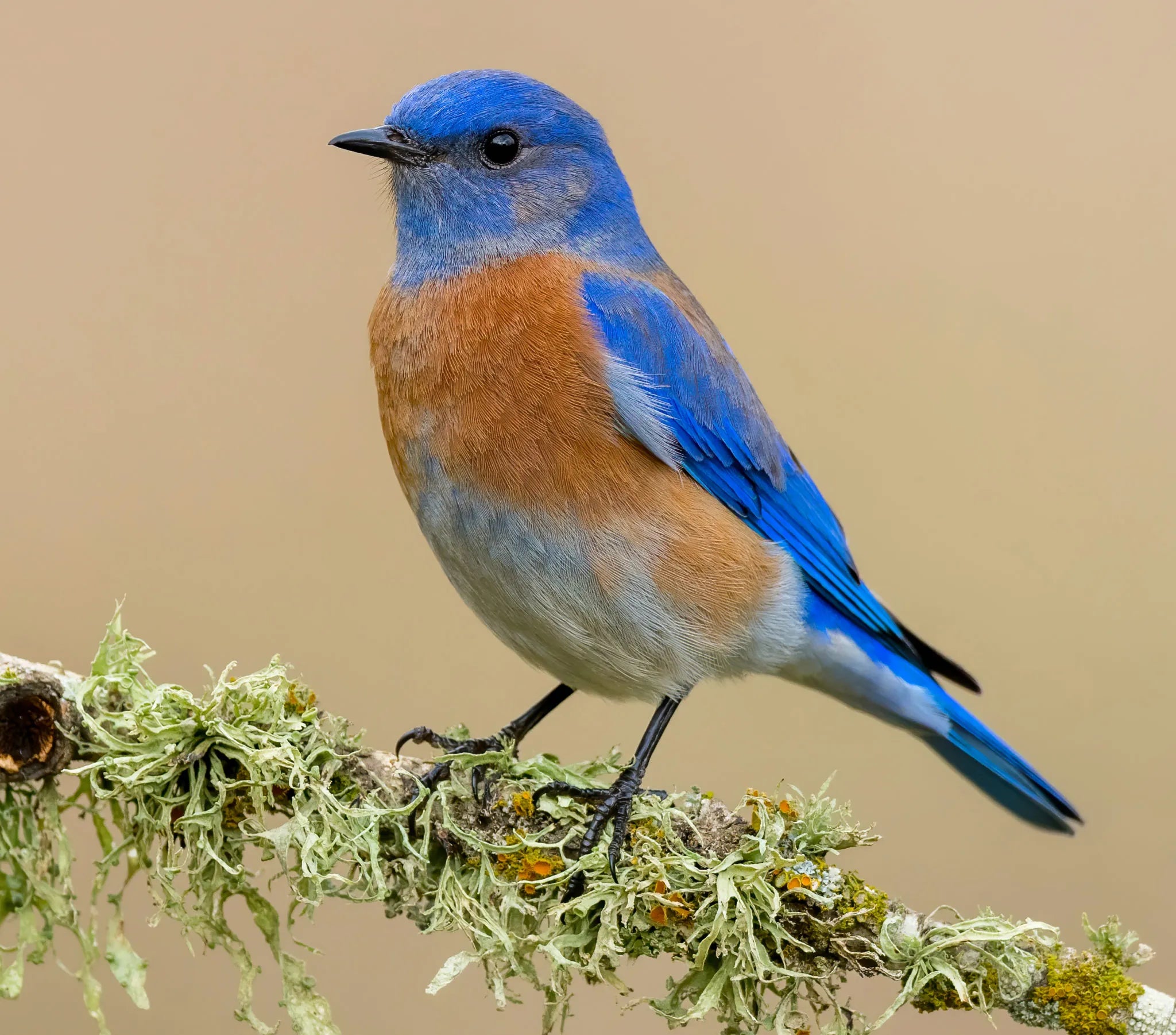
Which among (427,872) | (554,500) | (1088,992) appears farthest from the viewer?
(554,500)

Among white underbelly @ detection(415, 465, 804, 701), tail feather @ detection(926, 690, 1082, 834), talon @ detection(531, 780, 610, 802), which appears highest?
white underbelly @ detection(415, 465, 804, 701)

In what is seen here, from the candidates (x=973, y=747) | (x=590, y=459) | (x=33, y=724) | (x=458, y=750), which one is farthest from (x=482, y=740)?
(x=973, y=747)

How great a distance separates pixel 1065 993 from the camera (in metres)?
2.25

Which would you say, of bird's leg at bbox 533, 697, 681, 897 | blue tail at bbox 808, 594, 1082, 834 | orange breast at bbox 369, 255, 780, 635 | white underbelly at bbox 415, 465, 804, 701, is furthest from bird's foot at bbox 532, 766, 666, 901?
blue tail at bbox 808, 594, 1082, 834

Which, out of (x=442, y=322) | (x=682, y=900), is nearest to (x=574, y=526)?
(x=442, y=322)

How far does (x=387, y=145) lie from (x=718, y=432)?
1145 mm

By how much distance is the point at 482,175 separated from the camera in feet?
11.0

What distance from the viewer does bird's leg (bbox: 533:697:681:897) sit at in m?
2.54

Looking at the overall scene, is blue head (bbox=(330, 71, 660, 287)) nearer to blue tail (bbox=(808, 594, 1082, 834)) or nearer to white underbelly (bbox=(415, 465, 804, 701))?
white underbelly (bbox=(415, 465, 804, 701))

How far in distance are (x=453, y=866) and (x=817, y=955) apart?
2.42ft

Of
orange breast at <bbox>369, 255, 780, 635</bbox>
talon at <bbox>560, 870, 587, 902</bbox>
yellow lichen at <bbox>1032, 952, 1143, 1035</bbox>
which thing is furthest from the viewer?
orange breast at <bbox>369, 255, 780, 635</bbox>

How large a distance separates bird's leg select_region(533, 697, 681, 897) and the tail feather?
1.23 m

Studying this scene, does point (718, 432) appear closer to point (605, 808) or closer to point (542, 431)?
point (542, 431)

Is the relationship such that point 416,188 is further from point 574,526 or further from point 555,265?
point 574,526
